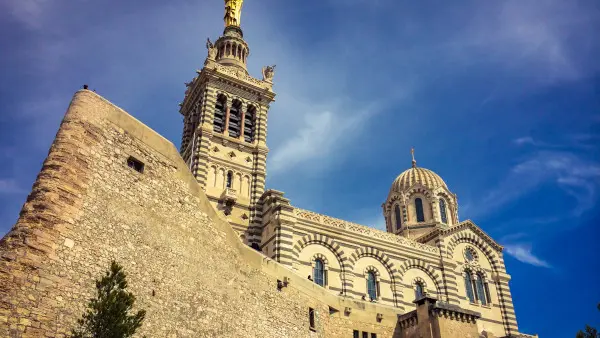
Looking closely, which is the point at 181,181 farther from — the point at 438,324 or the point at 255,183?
the point at 255,183

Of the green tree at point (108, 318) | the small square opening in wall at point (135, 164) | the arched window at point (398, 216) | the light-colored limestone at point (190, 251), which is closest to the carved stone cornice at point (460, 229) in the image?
the light-colored limestone at point (190, 251)

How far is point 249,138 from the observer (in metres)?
34.3

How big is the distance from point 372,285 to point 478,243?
30.4 ft

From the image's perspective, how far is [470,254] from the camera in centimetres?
3484

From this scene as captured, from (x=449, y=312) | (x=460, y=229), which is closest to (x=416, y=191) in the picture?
(x=460, y=229)

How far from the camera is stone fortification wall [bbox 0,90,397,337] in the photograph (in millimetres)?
10461

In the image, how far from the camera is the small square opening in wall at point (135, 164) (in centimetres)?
1393

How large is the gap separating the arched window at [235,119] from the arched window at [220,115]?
1.62 ft

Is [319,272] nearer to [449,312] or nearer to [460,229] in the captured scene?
[449,312]

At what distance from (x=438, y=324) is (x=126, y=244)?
13621 mm

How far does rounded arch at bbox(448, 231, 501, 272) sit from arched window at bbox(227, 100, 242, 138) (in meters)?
15.5

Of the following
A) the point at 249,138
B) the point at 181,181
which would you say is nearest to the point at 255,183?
the point at 249,138

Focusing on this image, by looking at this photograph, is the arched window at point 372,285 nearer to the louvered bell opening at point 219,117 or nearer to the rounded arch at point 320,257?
the rounded arch at point 320,257

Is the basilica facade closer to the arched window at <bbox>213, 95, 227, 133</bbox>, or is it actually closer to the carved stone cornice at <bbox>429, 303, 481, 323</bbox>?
the arched window at <bbox>213, 95, 227, 133</bbox>
